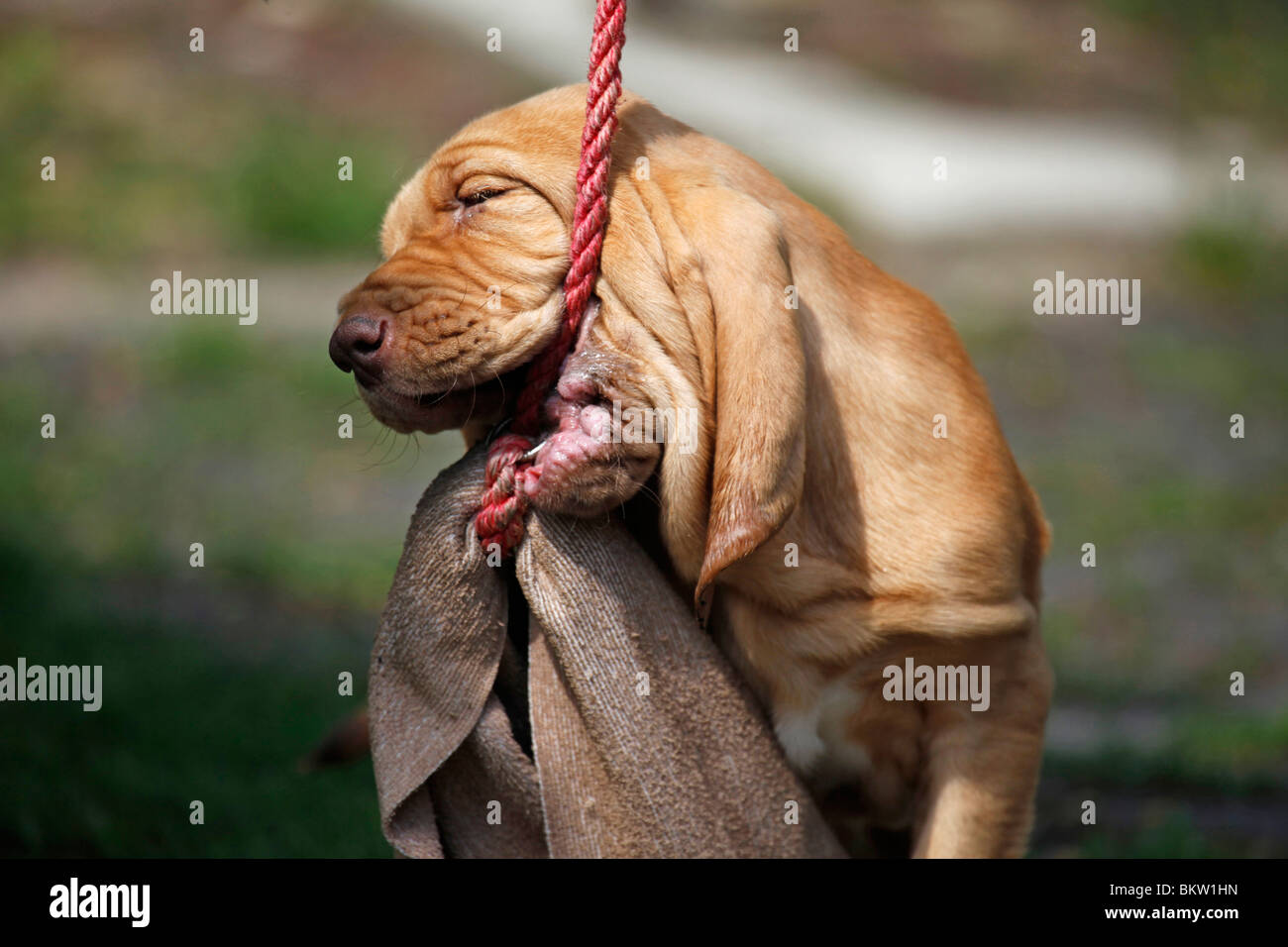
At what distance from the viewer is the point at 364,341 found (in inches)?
104

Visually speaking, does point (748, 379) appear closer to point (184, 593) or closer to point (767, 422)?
point (767, 422)

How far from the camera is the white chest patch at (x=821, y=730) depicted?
2.90 meters

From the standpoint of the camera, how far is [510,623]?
2912 millimetres

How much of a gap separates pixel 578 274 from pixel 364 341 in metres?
0.44

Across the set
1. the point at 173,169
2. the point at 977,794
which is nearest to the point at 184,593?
the point at 977,794

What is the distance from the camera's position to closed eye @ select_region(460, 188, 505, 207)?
8.98 ft

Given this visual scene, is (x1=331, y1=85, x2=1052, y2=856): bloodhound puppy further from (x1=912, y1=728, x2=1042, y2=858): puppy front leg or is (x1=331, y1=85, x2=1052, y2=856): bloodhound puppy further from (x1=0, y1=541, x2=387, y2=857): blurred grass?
(x1=0, y1=541, x2=387, y2=857): blurred grass

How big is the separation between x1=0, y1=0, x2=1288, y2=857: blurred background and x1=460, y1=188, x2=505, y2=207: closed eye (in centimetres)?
107
